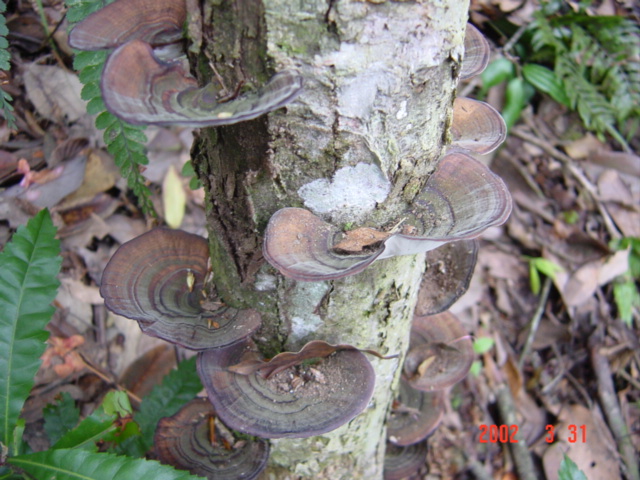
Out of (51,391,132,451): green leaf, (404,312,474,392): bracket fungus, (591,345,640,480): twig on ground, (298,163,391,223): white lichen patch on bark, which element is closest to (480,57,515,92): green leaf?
(591,345,640,480): twig on ground

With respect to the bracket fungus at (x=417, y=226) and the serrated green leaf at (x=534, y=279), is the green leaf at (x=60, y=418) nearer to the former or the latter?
the bracket fungus at (x=417, y=226)

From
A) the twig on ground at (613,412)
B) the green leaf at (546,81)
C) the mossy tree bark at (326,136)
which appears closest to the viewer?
the mossy tree bark at (326,136)

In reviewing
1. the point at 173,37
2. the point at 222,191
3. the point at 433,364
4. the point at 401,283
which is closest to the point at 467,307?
the point at 433,364

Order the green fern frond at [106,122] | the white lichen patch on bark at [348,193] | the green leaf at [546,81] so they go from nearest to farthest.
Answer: the white lichen patch on bark at [348,193]
the green fern frond at [106,122]
the green leaf at [546,81]

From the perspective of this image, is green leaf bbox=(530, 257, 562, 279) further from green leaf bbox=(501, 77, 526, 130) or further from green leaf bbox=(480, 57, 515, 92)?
green leaf bbox=(480, 57, 515, 92)

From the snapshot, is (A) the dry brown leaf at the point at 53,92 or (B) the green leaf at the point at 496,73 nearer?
(A) the dry brown leaf at the point at 53,92
